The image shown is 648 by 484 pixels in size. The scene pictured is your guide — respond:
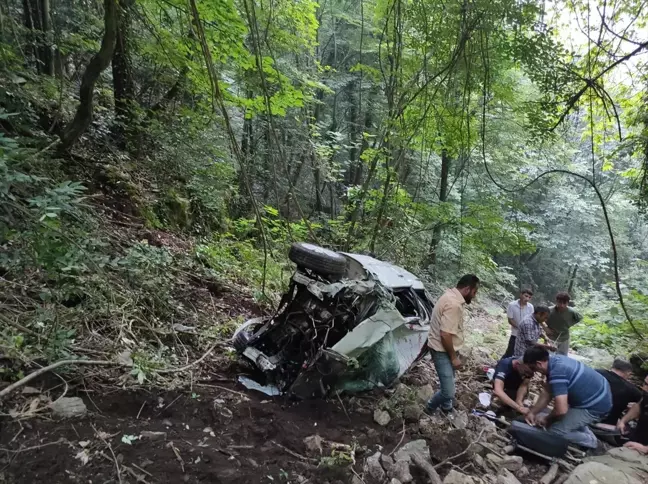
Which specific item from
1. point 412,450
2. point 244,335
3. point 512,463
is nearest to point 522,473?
point 512,463

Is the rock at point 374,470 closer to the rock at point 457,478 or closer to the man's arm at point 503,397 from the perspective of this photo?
the rock at point 457,478

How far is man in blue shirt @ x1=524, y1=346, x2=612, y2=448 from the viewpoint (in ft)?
13.7

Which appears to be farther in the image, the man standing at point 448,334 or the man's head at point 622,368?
the man's head at point 622,368

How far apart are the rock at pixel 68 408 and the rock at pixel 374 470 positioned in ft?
7.41

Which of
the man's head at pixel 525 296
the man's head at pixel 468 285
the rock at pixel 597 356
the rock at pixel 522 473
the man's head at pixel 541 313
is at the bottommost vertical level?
the rock at pixel 597 356

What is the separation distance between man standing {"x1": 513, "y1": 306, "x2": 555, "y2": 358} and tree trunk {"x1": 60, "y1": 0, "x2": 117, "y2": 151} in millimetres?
6349

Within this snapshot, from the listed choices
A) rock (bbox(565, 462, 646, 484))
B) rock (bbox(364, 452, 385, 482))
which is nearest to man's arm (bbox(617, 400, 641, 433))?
rock (bbox(565, 462, 646, 484))

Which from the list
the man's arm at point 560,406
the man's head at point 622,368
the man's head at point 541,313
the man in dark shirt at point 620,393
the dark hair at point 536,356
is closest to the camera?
the man's arm at point 560,406

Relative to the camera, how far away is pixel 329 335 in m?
4.30

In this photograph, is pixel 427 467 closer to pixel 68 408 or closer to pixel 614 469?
pixel 614 469

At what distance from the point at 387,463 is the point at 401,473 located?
6.6 inches

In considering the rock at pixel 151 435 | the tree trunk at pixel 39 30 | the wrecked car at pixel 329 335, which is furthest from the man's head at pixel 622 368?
the tree trunk at pixel 39 30

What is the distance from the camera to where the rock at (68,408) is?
2.94 meters

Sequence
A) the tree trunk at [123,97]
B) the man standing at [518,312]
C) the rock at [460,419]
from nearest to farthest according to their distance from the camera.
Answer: the rock at [460,419], the man standing at [518,312], the tree trunk at [123,97]
